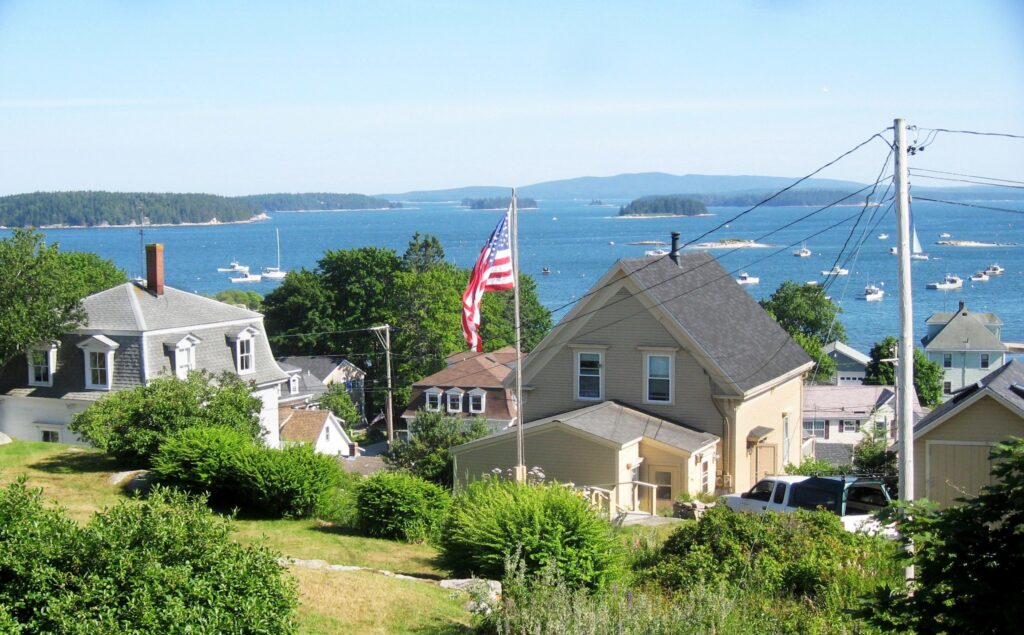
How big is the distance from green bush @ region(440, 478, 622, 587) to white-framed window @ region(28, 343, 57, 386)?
2767cm

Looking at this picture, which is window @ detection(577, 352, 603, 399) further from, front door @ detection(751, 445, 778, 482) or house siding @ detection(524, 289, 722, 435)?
front door @ detection(751, 445, 778, 482)

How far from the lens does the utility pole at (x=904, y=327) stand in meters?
12.8

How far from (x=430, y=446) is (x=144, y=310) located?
12.4 meters

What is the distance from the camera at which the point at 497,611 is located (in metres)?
10.9

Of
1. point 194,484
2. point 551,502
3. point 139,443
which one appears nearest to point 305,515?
point 194,484

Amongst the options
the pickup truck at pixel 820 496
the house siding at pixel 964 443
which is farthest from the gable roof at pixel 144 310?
the house siding at pixel 964 443

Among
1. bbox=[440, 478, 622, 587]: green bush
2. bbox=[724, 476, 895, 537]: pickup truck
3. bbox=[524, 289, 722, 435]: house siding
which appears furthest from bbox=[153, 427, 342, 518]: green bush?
bbox=[524, 289, 722, 435]: house siding

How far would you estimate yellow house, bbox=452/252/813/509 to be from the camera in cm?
2669

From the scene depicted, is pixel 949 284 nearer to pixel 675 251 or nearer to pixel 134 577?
pixel 675 251

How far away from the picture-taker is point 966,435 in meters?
21.2

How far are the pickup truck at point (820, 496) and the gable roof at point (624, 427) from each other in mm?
4780

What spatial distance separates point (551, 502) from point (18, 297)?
2757 cm

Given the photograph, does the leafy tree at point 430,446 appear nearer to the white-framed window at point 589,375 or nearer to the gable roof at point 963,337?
the white-framed window at point 589,375

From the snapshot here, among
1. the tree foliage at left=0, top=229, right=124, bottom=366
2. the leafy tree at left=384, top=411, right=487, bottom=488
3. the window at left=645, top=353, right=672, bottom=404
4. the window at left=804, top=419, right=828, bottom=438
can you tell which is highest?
the tree foliage at left=0, top=229, right=124, bottom=366
